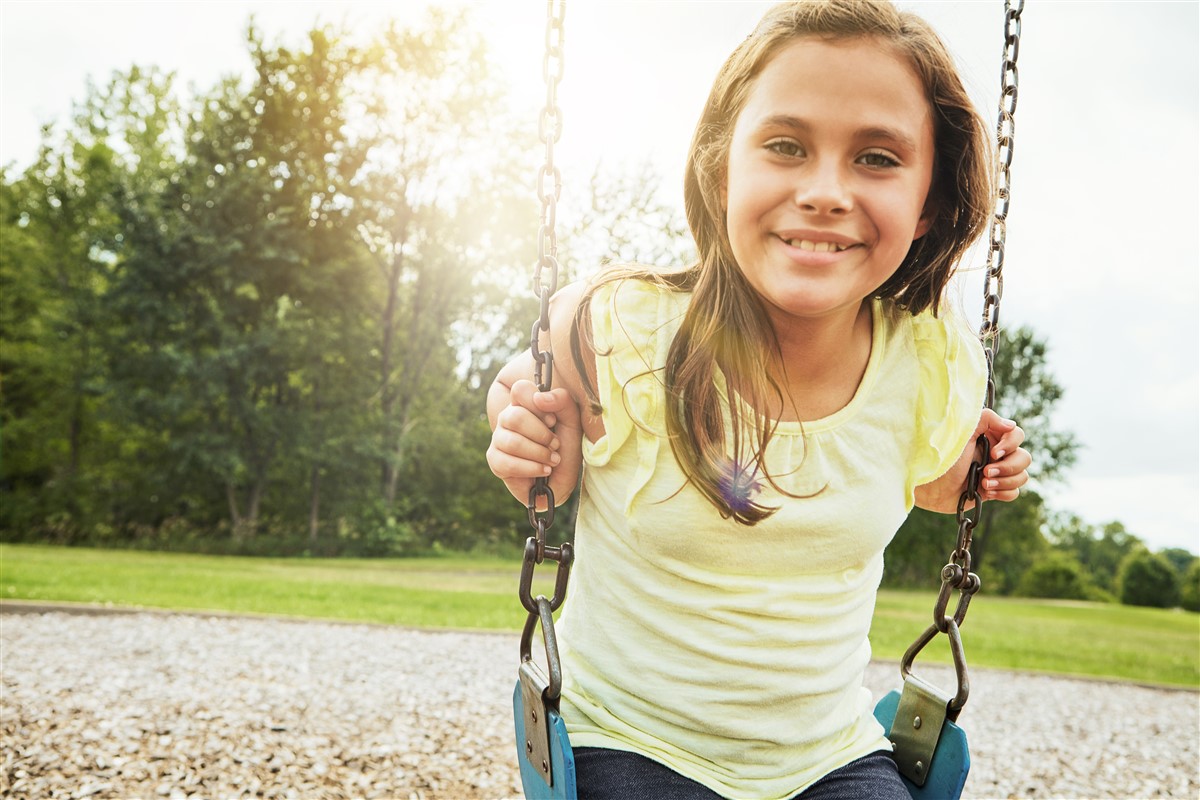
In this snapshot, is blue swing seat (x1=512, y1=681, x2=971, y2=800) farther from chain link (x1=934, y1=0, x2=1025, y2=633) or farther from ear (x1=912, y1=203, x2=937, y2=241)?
ear (x1=912, y1=203, x2=937, y2=241)

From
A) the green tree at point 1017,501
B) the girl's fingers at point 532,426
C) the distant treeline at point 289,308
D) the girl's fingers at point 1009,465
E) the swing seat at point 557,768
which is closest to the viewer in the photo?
the swing seat at point 557,768

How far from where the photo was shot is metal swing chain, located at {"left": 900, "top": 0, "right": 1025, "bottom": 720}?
1824 mm

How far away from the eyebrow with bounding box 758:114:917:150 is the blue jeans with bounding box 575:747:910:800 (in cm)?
101

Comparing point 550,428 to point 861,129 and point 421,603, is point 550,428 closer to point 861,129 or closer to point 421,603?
point 861,129

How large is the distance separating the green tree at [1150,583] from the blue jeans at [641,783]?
2598 cm

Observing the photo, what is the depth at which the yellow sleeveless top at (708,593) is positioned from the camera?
1556 mm

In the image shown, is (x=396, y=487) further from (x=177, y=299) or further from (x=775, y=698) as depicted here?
(x=775, y=698)

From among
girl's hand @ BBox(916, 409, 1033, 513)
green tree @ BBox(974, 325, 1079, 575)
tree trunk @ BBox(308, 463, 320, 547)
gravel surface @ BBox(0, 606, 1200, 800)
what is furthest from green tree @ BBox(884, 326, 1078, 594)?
girl's hand @ BBox(916, 409, 1033, 513)

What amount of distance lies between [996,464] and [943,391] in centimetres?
25

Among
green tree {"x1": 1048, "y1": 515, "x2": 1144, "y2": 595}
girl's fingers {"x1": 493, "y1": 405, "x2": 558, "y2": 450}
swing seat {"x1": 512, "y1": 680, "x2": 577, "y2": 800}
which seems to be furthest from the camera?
green tree {"x1": 1048, "y1": 515, "x2": 1144, "y2": 595}

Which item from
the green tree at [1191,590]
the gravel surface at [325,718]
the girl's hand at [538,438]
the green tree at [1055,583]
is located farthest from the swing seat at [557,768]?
the green tree at [1055,583]

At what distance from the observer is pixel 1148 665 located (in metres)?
8.52

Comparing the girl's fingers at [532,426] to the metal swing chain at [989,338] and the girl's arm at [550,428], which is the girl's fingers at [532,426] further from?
the metal swing chain at [989,338]

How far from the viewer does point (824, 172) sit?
4.72ft
